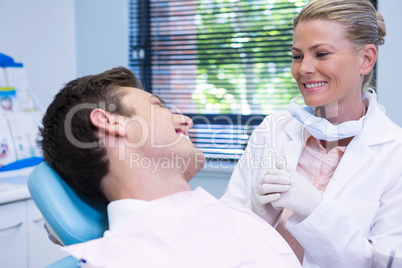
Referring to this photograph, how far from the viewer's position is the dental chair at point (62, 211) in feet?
3.06

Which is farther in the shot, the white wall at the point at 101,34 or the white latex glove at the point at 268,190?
the white wall at the point at 101,34

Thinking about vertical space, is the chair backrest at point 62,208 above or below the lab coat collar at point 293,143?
below

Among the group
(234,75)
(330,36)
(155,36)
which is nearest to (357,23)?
(330,36)

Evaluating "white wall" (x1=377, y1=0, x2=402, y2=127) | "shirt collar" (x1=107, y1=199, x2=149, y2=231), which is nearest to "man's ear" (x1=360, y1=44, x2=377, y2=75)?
"shirt collar" (x1=107, y1=199, x2=149, y2=231)

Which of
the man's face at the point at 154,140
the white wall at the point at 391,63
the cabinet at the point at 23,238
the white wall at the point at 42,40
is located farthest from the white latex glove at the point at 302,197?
the white wall at the point at 42,40

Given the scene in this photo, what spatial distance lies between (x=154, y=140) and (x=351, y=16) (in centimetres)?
70

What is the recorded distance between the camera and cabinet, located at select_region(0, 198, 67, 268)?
5.22ft

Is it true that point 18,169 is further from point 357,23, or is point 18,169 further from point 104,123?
point 357,23

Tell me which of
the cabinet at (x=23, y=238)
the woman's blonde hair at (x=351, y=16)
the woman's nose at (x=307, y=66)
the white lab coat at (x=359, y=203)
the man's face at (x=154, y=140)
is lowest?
the cabinet at (x=23, y=238)

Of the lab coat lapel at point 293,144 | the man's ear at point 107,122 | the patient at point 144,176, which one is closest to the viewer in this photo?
the patient at point 144,176

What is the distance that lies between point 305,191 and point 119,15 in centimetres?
219

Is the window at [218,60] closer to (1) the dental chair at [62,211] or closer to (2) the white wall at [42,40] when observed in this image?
(2) the white wall at [42,40]

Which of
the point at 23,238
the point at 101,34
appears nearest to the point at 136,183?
the point at 23,238

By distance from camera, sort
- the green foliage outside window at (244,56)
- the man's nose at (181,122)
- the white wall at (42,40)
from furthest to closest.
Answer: the green foliage outside window at (244,56) → the white wall at (42,40) → the man's nose at (181,122)
